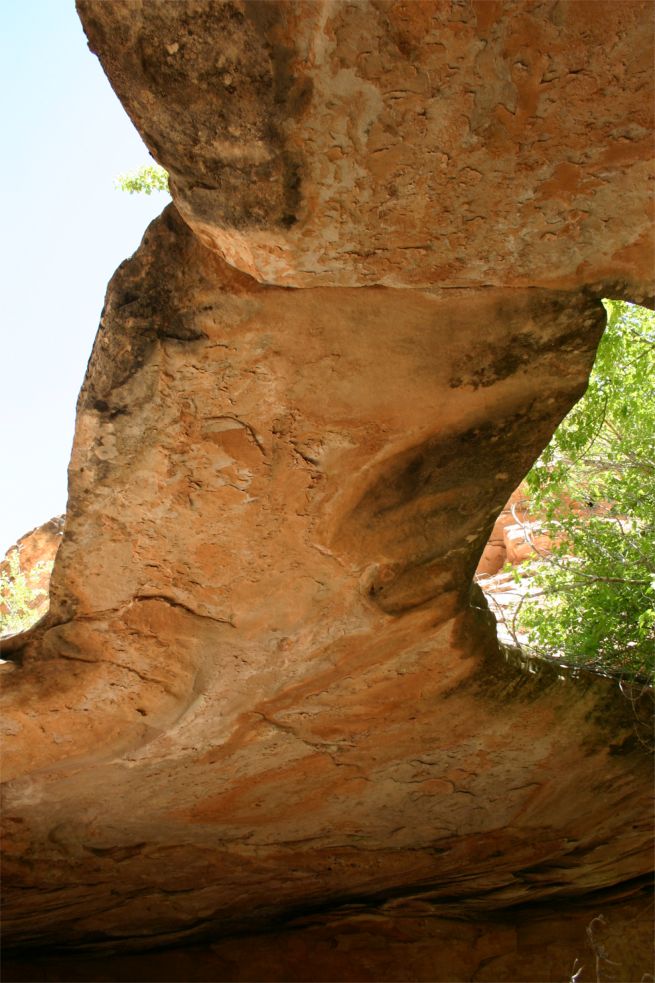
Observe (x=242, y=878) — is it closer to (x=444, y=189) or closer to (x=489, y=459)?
(x=489, y=459)

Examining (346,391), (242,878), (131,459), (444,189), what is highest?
(444,189)

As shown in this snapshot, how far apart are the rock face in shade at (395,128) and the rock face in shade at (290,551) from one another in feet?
0.03

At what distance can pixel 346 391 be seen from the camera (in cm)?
288

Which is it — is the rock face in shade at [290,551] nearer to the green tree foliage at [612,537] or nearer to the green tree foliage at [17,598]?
the green tree foliage at [612,537]

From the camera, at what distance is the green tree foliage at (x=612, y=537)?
4414 millimetres

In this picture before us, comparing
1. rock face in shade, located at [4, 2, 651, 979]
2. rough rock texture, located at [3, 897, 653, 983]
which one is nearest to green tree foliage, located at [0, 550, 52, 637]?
rough rock texture, located at [3, 897, 653, 983]

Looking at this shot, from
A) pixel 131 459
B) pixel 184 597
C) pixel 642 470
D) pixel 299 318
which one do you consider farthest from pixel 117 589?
pixel 642 470

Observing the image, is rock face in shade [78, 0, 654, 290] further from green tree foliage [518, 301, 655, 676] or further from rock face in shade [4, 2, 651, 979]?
green tree foliage [518, 301, 655, 676]

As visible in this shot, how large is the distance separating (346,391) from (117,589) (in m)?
1.08

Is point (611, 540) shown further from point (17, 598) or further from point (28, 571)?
point (28, 571)

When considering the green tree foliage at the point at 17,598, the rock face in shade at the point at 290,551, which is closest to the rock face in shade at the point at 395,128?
the rock face in shade at the point at 290,551

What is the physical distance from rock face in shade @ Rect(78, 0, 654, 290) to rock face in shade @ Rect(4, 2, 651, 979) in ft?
0.03

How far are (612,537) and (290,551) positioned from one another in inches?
88.0

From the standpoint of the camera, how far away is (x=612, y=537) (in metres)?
4.79
